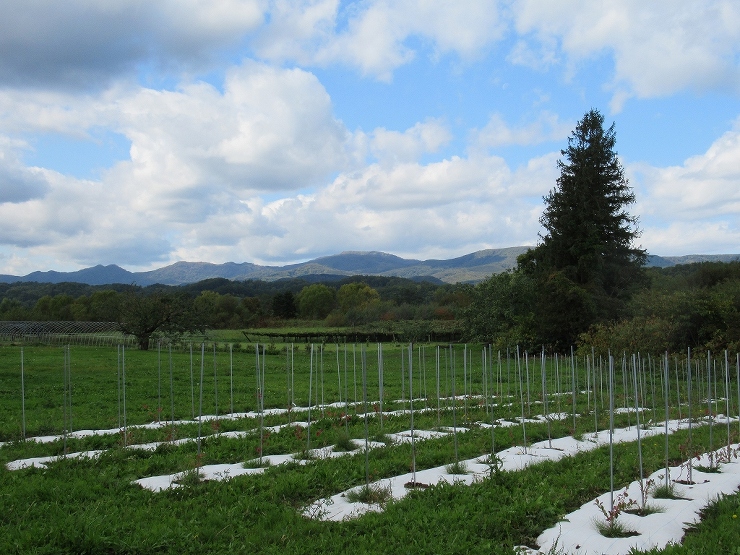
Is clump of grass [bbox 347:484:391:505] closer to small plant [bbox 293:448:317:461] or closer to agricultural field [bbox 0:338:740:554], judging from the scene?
agricultural field [bbox 0:338:740:554]

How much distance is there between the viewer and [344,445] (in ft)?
27.4

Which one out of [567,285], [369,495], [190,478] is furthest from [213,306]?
[369,495]

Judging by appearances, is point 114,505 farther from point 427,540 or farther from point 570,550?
point 570,550

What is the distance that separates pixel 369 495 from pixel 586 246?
27.9 m

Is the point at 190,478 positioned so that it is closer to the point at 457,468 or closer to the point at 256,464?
the point at 256,464

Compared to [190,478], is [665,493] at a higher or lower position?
lower

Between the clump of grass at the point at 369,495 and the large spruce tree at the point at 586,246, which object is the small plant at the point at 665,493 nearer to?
the clump of grass at the point at 369,495

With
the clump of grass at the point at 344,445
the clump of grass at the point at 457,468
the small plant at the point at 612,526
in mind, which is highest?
the small plant at the point at 612,526

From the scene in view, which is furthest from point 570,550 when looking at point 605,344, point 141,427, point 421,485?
point 605,344

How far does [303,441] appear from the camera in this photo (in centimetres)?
864

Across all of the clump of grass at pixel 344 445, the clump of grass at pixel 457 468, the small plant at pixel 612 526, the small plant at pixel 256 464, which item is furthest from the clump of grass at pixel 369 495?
the clump of grass at pixel 344 445

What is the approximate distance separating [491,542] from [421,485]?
1.71m

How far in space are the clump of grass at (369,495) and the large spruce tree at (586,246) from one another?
25363 mm

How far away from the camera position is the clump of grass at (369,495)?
575 centimetres
